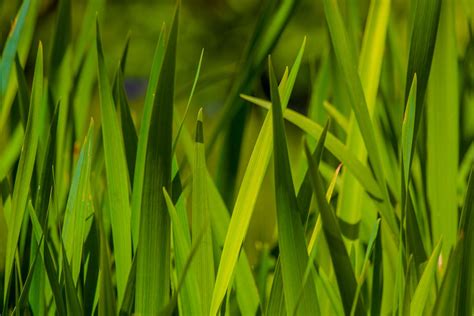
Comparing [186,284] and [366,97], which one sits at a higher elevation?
[366,97]

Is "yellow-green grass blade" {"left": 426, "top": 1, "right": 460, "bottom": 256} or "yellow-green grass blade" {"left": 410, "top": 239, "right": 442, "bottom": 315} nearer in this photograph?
"yellow-green grass blade" {"left": 410, "top": 239, "right": 442, "bottom": 315}

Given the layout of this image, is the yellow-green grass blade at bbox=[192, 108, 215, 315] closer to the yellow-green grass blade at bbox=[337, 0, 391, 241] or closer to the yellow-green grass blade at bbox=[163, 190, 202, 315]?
the yellow-green grass blade at bbox=[163, 190, 202, 315]

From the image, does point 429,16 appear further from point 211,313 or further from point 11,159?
point 11,159

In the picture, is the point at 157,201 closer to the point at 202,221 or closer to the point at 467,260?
the point at 202,221

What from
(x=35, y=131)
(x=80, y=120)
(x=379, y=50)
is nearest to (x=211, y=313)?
(x=35, y=131)

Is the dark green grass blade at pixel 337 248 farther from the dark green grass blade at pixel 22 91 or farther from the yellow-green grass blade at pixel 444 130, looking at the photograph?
the dark green grass blade at pixel 22 91

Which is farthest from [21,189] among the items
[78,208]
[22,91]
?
[22,91]

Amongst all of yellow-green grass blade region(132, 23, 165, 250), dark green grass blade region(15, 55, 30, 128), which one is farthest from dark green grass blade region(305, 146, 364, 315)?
dark green grass blade region(15, 55, 30, 128)
